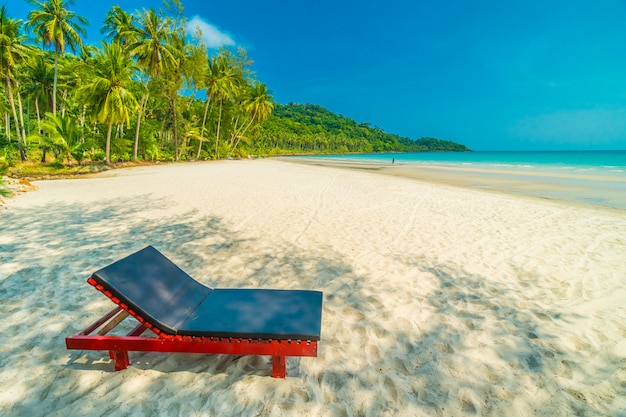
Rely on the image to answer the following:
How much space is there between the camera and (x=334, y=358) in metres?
2.60

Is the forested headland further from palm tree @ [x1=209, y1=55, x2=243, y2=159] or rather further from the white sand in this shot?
the white sand

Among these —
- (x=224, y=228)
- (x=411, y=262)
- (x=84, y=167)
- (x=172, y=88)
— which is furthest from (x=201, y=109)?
(x=411, y=262)

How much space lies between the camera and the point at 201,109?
134 feet

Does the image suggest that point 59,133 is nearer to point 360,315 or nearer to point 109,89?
point 109,89

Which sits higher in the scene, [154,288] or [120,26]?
[120,26]

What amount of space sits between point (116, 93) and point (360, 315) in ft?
81.5

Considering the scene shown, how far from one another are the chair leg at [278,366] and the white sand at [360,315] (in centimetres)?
8

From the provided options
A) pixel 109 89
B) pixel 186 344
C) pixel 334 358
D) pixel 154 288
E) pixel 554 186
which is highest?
pixel 109 89

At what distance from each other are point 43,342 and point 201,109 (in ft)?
142

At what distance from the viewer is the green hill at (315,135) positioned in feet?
322

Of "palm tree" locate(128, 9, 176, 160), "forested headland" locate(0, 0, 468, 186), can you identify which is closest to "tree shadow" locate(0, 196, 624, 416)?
"forested headland" locate(0, 0, 468, 186)

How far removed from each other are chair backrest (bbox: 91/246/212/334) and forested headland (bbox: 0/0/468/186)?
62.1 feet

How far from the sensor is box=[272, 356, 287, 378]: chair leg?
2.30 metres

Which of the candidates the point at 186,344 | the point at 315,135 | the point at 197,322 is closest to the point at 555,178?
the point at 197,322
